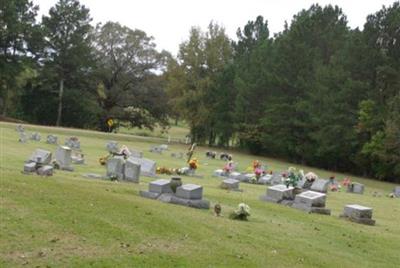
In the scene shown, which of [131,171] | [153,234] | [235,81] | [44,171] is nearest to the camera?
[153,234]

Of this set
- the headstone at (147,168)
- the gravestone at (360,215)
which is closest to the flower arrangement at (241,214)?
the gravestone at (360,215)

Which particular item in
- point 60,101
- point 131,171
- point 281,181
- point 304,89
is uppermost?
point 304,89

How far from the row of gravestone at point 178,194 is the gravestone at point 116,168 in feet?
12.3

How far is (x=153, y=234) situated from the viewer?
10.4 metres

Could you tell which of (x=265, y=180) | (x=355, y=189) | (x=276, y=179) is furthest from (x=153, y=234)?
(x=355, y=189)

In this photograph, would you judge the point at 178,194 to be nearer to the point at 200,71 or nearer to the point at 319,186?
the point at 319,186

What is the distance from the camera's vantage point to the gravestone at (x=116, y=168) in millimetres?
18281

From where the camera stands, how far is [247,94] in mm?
57875

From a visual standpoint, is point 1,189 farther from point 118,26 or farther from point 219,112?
point 118,26

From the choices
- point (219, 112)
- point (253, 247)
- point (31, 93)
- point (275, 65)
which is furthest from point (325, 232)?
point (31, 93)

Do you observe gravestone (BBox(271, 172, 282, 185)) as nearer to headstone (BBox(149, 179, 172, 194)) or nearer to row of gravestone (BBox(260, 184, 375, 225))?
row of gravestone (BBox(260, 184, 375, 225))

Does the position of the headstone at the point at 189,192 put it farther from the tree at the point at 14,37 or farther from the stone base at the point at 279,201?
the tree at the point at 14,37

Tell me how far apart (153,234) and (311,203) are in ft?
23.3

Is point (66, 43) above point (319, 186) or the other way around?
above
